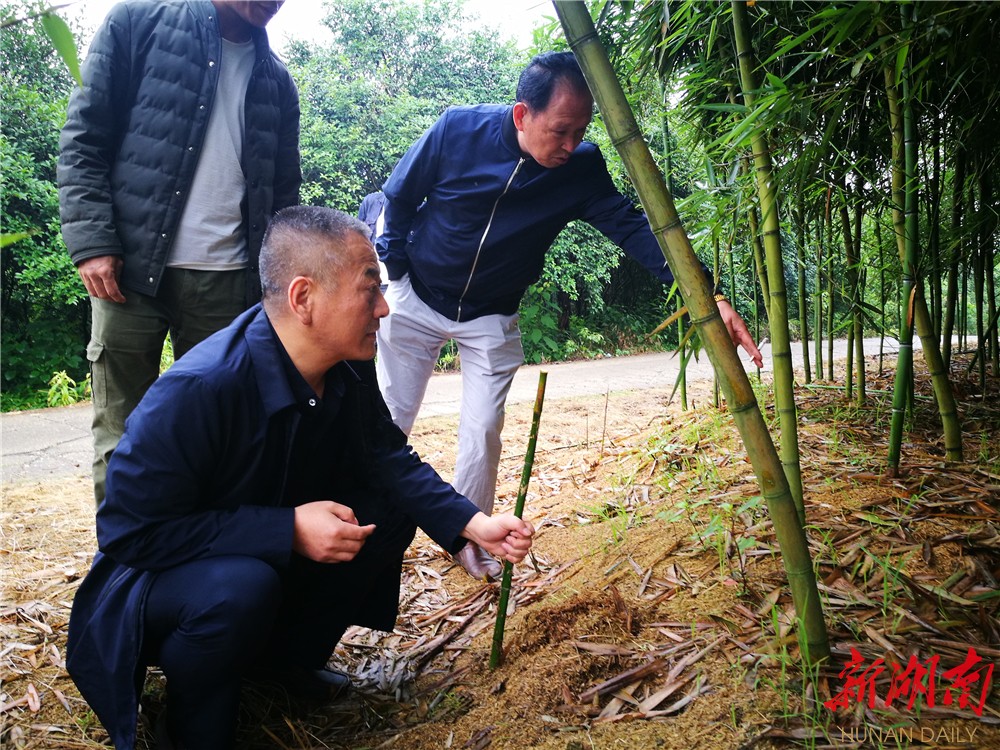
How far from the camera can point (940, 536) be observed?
1.97 meters

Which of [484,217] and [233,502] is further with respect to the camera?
[484,217]

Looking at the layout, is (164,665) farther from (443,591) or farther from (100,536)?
(443,591)

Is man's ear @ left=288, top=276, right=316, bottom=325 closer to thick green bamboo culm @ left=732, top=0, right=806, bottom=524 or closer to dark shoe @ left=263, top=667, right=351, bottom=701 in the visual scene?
dark shoe @ left=263, top=667, right=351, bottom=701

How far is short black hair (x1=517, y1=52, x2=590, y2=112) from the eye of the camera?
7.03 ft

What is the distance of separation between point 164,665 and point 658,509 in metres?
1.70

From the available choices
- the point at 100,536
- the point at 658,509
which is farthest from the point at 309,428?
the point at 658,509

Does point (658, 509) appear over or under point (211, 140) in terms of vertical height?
under

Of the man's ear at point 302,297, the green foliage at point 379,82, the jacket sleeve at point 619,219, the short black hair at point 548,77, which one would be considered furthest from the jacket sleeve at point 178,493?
the green foliage at point 379,82

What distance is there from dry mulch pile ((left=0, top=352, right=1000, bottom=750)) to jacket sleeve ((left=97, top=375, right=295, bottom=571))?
488 millimetres

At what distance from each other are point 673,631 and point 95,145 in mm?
2066

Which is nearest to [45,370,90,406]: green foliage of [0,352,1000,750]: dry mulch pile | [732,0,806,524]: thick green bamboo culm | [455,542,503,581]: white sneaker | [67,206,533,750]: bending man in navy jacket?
[0,352,1000,750]: dry mulch pile

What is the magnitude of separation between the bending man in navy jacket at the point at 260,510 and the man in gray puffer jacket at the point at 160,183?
654mm

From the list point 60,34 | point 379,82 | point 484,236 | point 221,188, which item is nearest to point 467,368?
point 484,236

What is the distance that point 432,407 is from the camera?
547 centimetres
